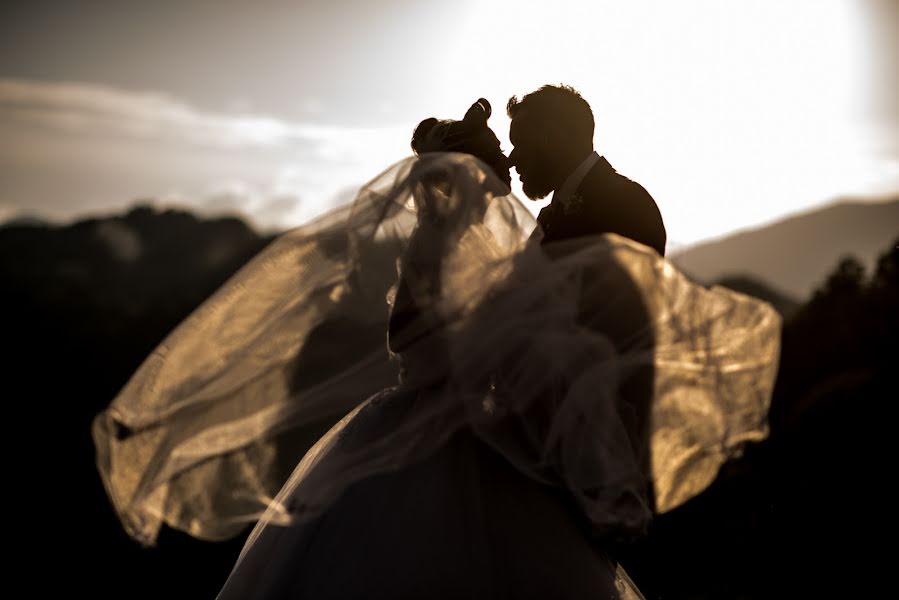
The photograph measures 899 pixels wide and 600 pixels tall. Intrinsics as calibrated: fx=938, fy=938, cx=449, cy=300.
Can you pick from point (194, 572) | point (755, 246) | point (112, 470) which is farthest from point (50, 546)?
point (112, 470)

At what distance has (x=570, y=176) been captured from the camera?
11.5 feet

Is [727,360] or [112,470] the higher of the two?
[112,470]

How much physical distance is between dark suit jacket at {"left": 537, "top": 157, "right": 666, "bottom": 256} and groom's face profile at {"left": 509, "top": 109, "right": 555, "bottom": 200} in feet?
0.58

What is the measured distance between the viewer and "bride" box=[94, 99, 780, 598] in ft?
9.46

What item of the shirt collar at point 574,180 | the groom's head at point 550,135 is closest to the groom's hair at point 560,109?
the groom's head at point 550,135

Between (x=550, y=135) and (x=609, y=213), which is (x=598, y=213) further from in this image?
(x=550, y=135)

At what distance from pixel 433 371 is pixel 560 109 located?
118 cm

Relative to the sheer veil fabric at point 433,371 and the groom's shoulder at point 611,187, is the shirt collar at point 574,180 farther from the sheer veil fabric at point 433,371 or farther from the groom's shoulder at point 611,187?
the sheer veil fabric at point 433,371

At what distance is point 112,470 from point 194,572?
115 feet

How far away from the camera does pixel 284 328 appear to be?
332cm

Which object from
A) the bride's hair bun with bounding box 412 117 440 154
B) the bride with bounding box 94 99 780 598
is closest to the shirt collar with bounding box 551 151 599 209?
the bride with bounding box 94 99 780 598

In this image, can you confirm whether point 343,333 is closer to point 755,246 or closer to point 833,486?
point 833,486

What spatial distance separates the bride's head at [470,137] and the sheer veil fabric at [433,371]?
247 millimetres

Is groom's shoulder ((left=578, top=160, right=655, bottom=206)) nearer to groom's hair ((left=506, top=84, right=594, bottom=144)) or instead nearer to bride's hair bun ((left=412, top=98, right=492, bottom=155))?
groom's hair ((left=506, top=84, right=594, bottom=144))
